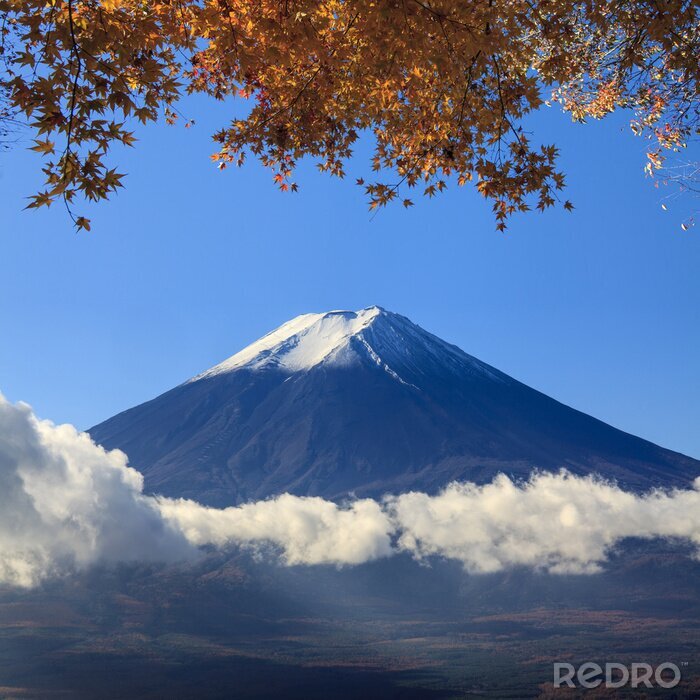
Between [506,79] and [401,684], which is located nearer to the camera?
[506,79]

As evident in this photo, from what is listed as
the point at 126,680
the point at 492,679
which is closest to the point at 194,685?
the point at 126,680

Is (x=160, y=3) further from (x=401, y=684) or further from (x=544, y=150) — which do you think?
(x=401, y=684)

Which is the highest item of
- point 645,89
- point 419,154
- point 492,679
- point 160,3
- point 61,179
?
point 645,89

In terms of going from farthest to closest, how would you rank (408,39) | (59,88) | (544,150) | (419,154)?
(419,154)
(544,150)
(408,39)
(59,88)

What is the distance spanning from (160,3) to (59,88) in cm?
168

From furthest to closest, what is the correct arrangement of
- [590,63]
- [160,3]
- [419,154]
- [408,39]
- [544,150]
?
[590,63] → [419,154] → [544,150] → [160,3] → [408,39]

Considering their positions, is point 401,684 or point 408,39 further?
point 401,684

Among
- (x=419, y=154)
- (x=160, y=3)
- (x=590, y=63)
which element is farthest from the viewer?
(x=590, y=63)

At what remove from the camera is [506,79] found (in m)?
7.95

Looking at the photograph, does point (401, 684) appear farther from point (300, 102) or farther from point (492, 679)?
point (300, 102)

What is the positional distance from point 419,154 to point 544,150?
56.2 inches

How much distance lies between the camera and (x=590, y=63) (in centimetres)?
1190

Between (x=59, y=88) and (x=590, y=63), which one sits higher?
(x=590, y=63)

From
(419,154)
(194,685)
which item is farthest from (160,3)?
(194,685)
